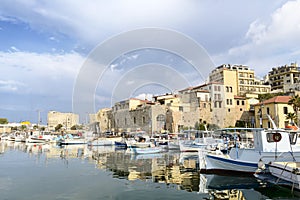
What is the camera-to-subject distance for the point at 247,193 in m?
11.7

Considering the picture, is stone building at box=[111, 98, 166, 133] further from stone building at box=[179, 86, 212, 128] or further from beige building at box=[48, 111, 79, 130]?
beige building at box=[48, 111, 79, 130]

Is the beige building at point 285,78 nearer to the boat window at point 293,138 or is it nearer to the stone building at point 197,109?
the stone building at point 197,109

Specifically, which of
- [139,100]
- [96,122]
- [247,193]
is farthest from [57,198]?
[96,122]

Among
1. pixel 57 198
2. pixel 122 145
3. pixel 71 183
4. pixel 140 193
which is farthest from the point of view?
pixel 122 145

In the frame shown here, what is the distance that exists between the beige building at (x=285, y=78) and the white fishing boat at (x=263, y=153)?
177 feet

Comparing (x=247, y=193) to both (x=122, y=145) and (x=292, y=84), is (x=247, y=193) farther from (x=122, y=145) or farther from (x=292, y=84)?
(x=292, y=84)

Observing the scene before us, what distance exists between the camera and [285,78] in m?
68.1

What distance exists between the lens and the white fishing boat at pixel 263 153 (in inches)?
559

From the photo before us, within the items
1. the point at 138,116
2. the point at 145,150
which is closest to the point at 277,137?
the point at 145,150

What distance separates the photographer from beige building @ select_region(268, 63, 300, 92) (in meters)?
65.3

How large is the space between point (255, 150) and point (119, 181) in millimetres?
7518

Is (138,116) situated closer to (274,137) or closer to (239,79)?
(239,79)

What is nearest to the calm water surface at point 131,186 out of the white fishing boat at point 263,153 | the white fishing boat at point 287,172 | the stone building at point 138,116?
the white fishing boat at point 287,172

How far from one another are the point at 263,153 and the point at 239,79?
55.4 meters
